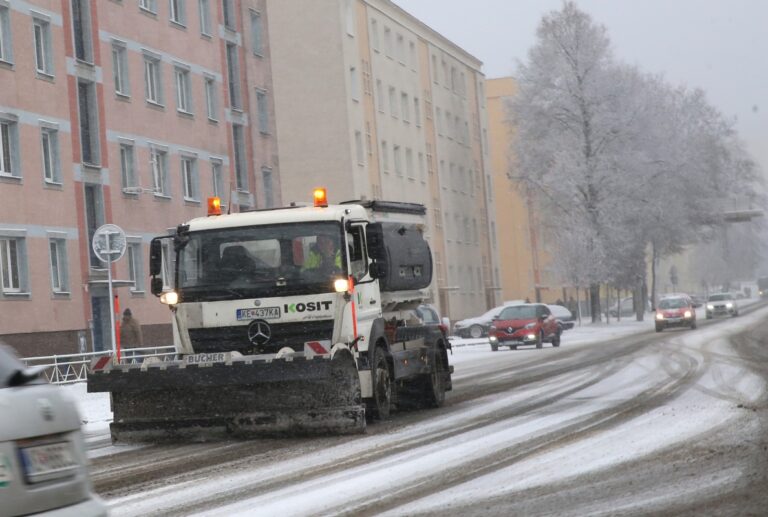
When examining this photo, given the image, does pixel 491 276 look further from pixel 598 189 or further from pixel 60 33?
Answer: pixel 60 33

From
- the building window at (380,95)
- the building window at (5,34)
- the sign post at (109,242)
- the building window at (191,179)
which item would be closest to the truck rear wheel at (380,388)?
the sign post at (109,242)

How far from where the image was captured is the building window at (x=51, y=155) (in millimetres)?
41594

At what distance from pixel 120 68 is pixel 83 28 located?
2679 mm

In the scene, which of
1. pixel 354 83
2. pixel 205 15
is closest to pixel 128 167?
pixel 205 15

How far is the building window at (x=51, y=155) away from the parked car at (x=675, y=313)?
26768 mm

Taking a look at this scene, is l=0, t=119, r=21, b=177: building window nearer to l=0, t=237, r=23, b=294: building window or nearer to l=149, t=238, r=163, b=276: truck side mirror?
l=0, t=237, r=23, b=294: building window

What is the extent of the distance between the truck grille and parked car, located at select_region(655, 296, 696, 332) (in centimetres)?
4276

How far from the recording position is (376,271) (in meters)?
17.5

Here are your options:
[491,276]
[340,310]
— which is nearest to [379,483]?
[340,310]

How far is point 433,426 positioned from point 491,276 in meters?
78.4

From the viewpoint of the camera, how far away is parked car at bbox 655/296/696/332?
5841 cm

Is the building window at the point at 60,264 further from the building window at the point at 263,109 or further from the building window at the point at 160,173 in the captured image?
the building window at the point at 263,109

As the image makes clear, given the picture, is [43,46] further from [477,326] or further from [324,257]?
[477,326]

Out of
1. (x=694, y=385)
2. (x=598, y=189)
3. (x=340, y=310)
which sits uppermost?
(x=598, y=189)
